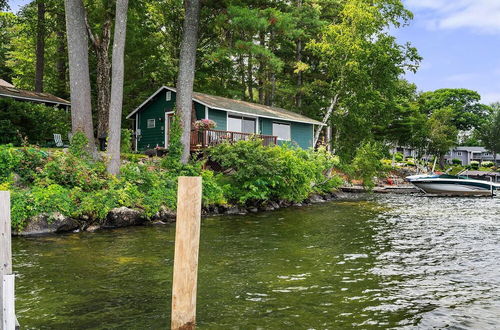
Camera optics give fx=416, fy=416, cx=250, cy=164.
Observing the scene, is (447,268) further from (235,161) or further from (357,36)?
(357,36)

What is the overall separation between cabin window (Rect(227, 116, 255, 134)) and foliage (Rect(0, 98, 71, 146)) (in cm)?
956

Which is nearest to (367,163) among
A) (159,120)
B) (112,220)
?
(159,120)

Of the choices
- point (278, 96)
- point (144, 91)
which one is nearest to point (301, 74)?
point (278, 96)

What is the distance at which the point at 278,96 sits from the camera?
41.3m

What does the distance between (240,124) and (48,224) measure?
17.2 meters

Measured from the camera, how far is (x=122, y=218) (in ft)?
42.5

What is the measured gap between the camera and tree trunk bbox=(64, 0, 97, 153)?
1586 cm

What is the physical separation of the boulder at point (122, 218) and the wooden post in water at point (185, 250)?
9304 millimetres

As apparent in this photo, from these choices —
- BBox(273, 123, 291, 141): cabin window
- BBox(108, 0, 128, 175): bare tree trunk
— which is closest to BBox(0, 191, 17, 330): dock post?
BBox(108, 0, 128, 175): bare tree trunk

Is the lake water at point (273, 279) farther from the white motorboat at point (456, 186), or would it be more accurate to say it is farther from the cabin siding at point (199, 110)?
the white motorboat at point (456, 186)

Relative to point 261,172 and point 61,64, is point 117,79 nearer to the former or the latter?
point 261,172

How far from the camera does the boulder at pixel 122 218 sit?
41.9 feet

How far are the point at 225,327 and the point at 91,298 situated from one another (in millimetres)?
2204

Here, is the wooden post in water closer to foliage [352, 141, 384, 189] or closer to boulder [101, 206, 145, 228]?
boulder [101, 206, 145, 228]
